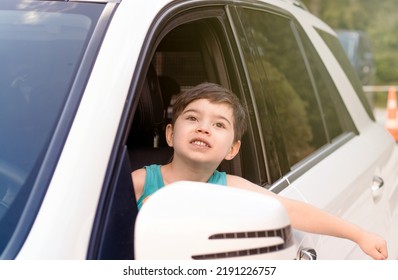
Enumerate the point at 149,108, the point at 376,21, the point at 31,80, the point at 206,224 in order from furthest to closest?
the point at 376,21 < the point at 149,108 < the point at 31,80 < the point at 206,224

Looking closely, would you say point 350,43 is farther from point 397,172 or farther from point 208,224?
point 208,224

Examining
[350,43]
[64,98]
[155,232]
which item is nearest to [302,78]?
[64,98]

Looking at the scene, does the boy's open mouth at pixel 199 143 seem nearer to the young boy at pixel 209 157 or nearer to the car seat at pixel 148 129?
the young boy at pixel 209 157

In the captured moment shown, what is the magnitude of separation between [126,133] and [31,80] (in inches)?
10.7

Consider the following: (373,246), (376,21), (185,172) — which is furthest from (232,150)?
(376,21)

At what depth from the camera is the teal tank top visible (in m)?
1.91

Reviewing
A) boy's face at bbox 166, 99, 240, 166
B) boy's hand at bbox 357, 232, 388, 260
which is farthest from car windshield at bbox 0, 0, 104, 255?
boy's hand at bbox 357, 232, 388, 260

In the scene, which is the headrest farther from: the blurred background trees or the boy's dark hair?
the blurred background trees

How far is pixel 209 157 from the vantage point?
1.85 metres

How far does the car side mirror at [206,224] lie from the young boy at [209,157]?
0.42m

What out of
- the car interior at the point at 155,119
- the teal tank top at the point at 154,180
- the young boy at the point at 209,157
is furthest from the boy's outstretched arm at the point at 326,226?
the car interior at the point at 155,119

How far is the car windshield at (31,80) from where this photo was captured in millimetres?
1501

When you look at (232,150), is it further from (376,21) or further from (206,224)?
(376,21)

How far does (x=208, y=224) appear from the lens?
54.1 inches
